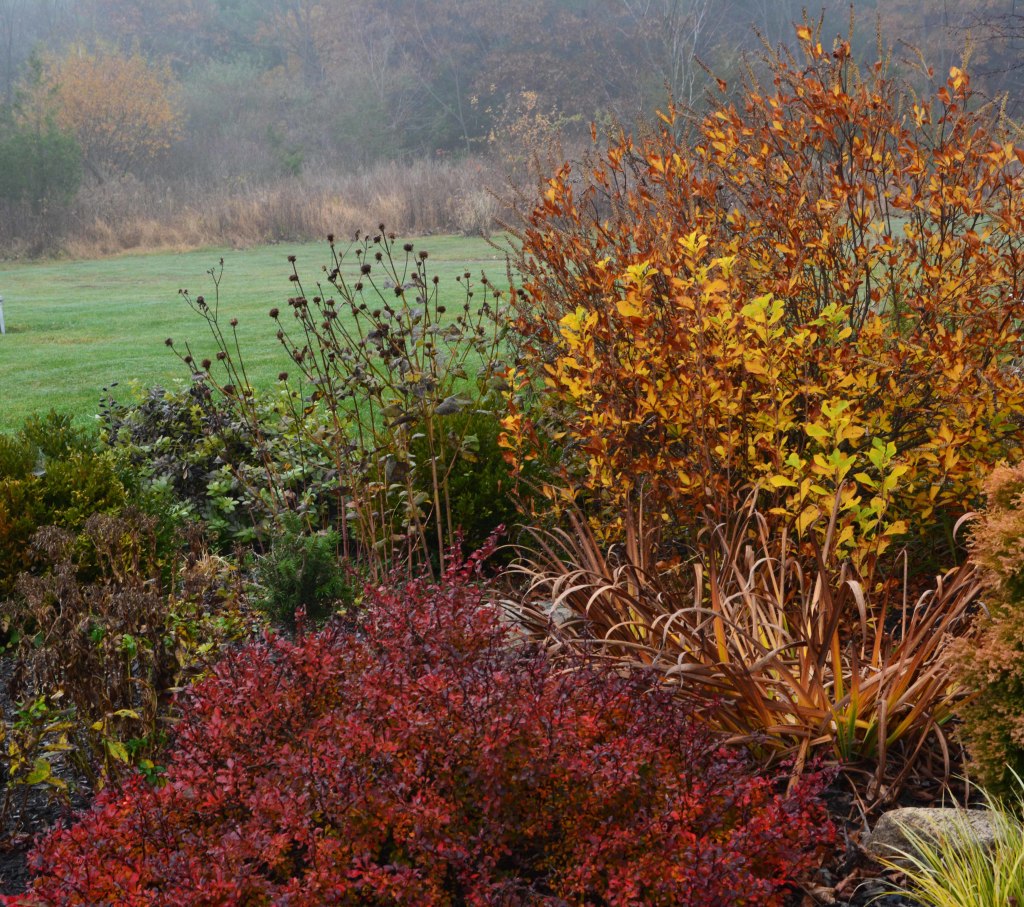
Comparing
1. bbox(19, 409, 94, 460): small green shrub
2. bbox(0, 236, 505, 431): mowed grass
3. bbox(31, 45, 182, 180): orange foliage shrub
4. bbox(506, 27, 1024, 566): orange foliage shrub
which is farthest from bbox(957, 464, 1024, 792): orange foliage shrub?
bbox(31, 45, 182, 180): orange foliage shrub

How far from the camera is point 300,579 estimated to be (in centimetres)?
370

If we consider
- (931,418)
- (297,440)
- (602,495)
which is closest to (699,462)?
(602,495)

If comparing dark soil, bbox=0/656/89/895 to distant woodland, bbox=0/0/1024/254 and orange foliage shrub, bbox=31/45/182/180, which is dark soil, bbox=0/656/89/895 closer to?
distant woodland, bbox=0/0/1024/254

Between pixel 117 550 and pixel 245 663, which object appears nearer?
pixel 245 663

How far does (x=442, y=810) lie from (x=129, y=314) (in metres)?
13.0

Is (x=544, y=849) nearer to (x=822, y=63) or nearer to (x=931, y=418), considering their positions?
→ (x=931, y=418)

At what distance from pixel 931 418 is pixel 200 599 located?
2592 millimetres

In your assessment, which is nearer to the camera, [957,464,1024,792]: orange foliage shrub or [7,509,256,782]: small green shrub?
[957,464,1024,792]: orange foliage shrub

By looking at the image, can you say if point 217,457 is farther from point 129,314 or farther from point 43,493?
point 129,314

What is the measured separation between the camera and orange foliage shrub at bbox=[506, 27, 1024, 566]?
336cm

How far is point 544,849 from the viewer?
209 centimetres

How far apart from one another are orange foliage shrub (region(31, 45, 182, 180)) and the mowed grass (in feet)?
38.6

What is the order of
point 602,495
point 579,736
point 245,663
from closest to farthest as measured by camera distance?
point 579,736 → point 245,663 → point 602,495

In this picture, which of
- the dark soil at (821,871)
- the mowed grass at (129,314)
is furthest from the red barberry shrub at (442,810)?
the mowed grass at (129,314)
